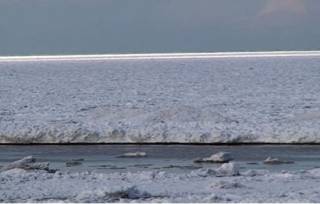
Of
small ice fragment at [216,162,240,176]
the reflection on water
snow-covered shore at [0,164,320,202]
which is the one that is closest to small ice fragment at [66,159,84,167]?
the reflection on water

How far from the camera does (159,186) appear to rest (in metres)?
9.46

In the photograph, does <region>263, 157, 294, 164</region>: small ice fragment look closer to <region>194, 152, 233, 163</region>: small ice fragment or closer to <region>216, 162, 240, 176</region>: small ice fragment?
<region>194, 152, 233, 163</region>: small ice fragment

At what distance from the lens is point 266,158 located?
40.4ft

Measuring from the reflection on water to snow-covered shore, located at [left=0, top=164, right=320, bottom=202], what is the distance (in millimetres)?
941

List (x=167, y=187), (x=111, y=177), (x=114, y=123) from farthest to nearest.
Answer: (x=114, y=123) < (x=111, y=177) < (x=167, y=187)

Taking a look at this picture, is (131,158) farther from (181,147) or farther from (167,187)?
(167,187)

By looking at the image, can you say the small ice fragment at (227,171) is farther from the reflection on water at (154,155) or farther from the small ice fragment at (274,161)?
the small ice fragment at (274,161)

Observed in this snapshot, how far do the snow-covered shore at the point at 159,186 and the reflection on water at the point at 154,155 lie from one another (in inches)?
37.0

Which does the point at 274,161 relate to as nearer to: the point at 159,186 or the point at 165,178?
the point at 165,178

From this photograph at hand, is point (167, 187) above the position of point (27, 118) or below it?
above

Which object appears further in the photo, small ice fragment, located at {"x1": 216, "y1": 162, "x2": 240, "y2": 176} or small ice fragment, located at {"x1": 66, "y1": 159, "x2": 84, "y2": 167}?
small ice fragment, located at {"x1": 66, "y1": 159, "x2": 84, "y2": 167}

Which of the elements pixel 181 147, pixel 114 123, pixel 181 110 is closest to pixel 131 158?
pixel 181 147

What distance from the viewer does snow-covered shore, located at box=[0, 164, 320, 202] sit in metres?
8.60

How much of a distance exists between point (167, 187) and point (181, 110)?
8725mm
